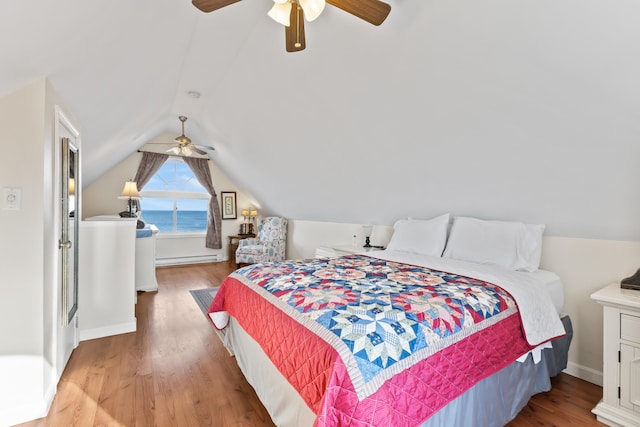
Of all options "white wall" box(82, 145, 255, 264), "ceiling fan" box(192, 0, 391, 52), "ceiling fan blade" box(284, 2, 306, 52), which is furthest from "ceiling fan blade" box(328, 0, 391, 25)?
"white wall" box(82, 145, 255, 264)

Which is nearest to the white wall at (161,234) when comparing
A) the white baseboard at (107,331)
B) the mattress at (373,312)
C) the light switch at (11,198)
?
the white baseboard at (107,331)

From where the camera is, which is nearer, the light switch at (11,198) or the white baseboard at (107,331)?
the light switch at (11,198)

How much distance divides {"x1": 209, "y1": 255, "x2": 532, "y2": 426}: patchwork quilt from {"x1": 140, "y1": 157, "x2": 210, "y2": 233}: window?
4.56 meters

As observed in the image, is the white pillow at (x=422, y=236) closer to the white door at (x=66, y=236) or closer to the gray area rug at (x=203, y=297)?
the gray area rug at (x=203, y=297)

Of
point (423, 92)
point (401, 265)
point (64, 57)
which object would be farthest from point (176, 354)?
point (423, 92)

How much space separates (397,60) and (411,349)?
67.7 inches

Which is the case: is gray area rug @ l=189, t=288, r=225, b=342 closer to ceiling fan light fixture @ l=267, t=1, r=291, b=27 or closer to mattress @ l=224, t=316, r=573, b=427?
mattress @ l=224, t=316, r=573, b=427

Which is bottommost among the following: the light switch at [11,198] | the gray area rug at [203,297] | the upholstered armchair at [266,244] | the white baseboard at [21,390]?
the gray area rug at [203,297]

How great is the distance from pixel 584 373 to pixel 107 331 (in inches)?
154

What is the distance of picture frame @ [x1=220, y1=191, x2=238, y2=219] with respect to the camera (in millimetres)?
6219

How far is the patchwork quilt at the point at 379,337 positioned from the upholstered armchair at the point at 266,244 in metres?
3.21

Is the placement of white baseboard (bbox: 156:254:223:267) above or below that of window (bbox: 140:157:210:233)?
below

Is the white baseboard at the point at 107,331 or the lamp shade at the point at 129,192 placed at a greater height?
the lamp shade at the point at 129,192

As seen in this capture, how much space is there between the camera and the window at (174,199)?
5.77m
